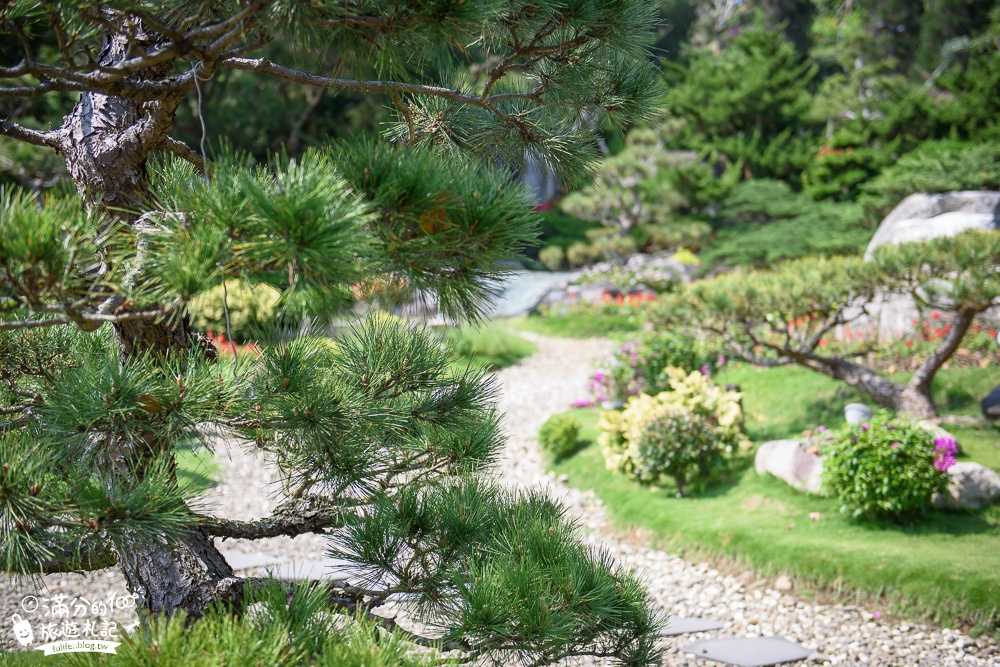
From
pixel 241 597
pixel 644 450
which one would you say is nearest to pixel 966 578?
pixel 644 450

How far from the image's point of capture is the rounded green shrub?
15.6ft

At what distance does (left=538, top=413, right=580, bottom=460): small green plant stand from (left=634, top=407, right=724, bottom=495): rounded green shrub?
0.94 metres

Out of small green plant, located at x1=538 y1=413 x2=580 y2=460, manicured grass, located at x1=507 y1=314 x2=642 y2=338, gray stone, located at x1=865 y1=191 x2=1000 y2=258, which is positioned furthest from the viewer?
manicured grass, located at x1=507 y1=314 x2=642 y2=338

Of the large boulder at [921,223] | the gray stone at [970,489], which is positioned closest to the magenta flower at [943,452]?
the gray stone at [970,489]

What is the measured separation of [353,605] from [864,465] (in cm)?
318

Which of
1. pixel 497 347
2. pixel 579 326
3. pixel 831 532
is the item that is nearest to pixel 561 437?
pixel 831 532

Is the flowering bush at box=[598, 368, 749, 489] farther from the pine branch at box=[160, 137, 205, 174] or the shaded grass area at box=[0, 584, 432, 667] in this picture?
the pine branch at box=[160, 137, 205, 174]

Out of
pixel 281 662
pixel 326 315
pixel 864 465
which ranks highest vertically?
pixel 326 315

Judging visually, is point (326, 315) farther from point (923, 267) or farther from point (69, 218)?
point (923, 267)

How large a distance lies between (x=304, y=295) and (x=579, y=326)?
32.3 ft

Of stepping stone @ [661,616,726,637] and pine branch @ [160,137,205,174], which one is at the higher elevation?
pine branch @ [160,137,205,174]

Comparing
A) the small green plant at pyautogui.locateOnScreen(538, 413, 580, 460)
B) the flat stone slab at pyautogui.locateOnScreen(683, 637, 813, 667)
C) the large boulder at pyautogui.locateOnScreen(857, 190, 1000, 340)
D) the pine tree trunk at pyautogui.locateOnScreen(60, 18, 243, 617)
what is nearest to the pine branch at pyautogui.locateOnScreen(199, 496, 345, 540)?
the pine tree trunk at pyautogui.locateOnScreen(60, 18, 243, 617)

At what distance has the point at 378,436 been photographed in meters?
1.62

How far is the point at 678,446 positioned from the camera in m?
4.71
